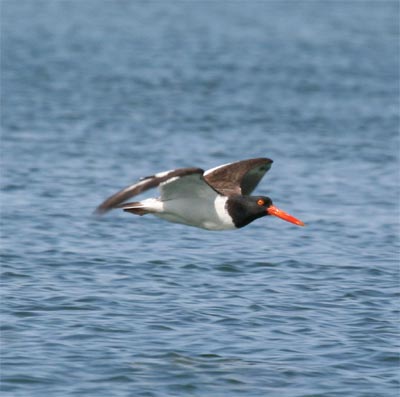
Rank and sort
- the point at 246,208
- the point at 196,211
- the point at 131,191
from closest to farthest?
the point at 131,191 < the point at 196,211 < the point at 246,208

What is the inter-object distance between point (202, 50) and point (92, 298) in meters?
32.2

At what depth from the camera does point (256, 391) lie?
1081 cm

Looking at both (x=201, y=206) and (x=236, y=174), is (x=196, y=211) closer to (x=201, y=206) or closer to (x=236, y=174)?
(x=201, y=206)

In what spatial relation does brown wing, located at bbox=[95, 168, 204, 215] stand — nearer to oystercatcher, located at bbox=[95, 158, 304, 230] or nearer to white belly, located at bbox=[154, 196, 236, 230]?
oystercatcher, located at bbox=[95, 158, 304, 230]

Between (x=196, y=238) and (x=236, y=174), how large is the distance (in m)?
2.89

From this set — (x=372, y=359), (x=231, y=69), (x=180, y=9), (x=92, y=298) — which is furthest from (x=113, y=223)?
(x=180, y=9)

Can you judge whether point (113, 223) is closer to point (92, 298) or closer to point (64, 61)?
point (92, 298)

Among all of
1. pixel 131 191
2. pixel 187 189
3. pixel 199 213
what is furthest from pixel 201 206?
pixel 131 191

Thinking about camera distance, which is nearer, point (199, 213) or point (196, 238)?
point (199, 213)

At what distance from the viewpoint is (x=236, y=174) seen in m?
14.4

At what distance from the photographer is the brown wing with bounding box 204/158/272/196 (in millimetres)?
14266

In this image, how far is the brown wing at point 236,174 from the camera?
1427cm

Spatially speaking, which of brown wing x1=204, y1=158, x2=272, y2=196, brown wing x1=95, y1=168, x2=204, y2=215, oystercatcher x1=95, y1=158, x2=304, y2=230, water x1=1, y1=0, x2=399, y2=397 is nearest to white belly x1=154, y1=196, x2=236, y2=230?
oystercatcher x1=95, y1=158, x2=304, y2=230

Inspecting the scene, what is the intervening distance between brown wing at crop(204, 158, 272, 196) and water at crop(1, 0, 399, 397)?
1208 mm
